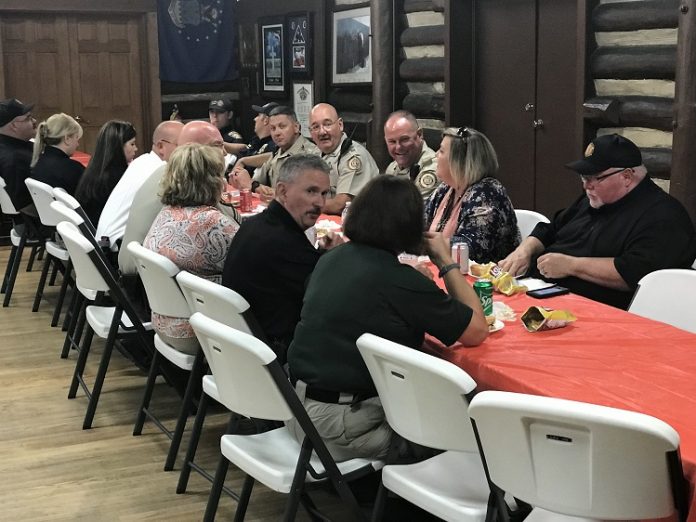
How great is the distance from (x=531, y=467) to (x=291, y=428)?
1.10 metres

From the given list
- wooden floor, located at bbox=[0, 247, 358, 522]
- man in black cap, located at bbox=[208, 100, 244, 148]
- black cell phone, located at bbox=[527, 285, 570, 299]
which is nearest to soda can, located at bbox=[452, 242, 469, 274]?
black cell phone, located at bbox=[527, 285, 570, 299]

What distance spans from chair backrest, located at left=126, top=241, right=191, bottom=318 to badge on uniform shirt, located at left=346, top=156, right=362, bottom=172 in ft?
7.74

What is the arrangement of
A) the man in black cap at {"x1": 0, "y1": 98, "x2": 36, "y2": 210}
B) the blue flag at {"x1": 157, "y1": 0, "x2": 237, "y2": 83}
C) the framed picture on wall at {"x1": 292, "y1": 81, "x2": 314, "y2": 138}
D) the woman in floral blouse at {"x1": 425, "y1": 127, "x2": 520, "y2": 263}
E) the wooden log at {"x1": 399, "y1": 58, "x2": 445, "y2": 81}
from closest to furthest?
1. the woman in floral blouse at {"x1": 425, "y1": 127, "x2": 520, "y2": 263}
2. the man in black cap at {"x1": 0, "y1": 98, "x2": 36, "y2": 210}
3. the wooden log at {"x1": 399, "y1": 58, "x2": 445, "y2": 81}
4. the framed picture on wall at {"x1": 292, "y1": 81, "x2": 314, "y2": 138}
5. the blue flag at {"x1": 157, "y1": 0, "x2": 237, "y2": 83}

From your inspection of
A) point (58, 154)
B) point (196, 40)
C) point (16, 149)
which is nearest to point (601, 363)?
point (58, 154)

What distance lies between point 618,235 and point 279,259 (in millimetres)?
1559

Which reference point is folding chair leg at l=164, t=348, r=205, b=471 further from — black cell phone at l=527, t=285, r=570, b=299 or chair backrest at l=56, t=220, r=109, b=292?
black cell phone at l=527, t=285, r=570, b=299

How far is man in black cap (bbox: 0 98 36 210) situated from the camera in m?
7.29

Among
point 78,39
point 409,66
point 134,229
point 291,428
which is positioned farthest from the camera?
point 78,39

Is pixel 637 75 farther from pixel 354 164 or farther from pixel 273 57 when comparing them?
pixel 273 57

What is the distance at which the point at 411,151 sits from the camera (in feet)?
18.7

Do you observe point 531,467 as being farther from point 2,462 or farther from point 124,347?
point 124,347

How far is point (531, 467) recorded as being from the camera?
220cm

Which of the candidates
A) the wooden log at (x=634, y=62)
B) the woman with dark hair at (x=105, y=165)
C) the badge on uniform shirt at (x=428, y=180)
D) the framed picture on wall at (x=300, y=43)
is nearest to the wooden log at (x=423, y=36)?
the framed picture on wall at (x=300, y=43)

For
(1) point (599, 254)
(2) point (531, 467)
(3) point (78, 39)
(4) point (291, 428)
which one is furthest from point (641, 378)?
(3) point (78, 39)
